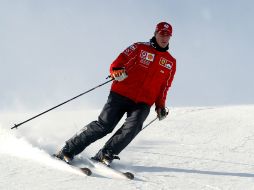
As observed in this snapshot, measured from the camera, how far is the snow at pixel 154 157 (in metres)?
4.91

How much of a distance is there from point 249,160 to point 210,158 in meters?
0.56

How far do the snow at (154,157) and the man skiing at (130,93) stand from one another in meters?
0.26

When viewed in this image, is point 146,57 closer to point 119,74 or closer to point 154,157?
point 119,74

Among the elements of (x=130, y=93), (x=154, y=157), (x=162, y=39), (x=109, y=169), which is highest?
(x=162, y=39)

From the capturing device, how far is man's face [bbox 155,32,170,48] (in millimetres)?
6039

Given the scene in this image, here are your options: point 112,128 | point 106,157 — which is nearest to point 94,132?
point 112,128

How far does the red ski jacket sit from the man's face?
105mm

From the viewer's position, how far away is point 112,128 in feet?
19.2

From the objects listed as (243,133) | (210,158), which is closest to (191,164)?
(210,158)

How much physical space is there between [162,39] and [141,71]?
0.49m

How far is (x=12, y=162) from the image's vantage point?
17.8ft

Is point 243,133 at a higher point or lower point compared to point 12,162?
higher

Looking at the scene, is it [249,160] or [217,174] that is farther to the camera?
[249,160]

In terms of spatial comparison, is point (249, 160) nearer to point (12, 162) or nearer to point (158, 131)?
point (158, 131)
